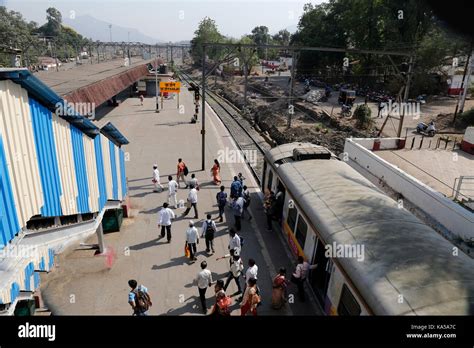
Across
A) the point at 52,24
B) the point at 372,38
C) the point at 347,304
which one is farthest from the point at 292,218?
the point at 52,24

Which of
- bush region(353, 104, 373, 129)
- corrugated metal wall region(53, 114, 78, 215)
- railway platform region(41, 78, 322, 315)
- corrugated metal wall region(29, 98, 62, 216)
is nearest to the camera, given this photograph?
corrugated metal wall region(29, 98, 62, 216)

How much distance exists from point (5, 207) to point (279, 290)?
5775 millimetres

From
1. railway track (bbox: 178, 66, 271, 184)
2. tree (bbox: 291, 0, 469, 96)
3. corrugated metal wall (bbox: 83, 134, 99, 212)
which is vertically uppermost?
tree (bbox: 291, 0, 469, 96)

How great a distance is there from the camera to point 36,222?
6.79 meters

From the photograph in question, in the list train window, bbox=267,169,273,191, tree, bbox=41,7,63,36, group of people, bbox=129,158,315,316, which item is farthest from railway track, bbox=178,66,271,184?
tree, bbox=41,7,63,36

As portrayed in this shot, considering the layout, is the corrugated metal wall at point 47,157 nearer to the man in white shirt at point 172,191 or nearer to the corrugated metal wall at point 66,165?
the corrugated metal wall at point 66,165

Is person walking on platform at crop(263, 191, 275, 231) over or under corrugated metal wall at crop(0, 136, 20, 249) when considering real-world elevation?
under

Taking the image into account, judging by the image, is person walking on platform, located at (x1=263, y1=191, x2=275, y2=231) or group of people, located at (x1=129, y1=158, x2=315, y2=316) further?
person walking on platform, located at (x1=263, y1=191, x2=275, y2=231)

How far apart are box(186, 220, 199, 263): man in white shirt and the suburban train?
112 inches

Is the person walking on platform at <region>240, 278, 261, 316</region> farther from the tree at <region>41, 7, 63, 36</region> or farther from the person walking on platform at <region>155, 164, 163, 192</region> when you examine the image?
the tree at <region>41, 7, 63, 36</region>

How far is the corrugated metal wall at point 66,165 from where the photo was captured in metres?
6.74

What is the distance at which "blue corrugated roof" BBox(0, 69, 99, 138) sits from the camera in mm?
5027
